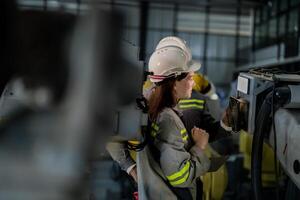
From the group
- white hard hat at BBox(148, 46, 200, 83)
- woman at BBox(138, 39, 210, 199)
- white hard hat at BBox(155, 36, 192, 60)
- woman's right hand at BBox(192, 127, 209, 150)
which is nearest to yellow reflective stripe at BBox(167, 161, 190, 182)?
woman at BBox(138, 39, 210, 199)

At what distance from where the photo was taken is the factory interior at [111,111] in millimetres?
862

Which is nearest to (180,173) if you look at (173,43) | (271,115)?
(271,115)

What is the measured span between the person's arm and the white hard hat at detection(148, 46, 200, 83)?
221 mm

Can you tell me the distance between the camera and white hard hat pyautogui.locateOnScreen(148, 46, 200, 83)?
184cm

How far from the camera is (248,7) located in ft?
36.5

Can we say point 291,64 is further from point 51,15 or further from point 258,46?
point 51,15

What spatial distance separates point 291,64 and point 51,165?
7346mm

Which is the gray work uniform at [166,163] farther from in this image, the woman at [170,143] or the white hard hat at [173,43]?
the white hard hat at [173,43]

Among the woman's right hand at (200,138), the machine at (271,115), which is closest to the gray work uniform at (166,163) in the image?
the woman's right hand at (200,138)

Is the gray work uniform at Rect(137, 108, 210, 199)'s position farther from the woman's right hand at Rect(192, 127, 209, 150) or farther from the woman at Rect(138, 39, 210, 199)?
the woman's right hand at Rect(192, 127, 209, 150)

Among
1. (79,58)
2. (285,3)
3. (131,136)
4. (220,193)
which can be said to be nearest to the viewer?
(79,58)

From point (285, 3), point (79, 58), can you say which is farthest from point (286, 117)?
point (285, 3)

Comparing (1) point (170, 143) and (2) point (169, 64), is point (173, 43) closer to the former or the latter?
(2) point (169, 64)

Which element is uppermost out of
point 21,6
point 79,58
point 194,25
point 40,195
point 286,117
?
point 194,25
